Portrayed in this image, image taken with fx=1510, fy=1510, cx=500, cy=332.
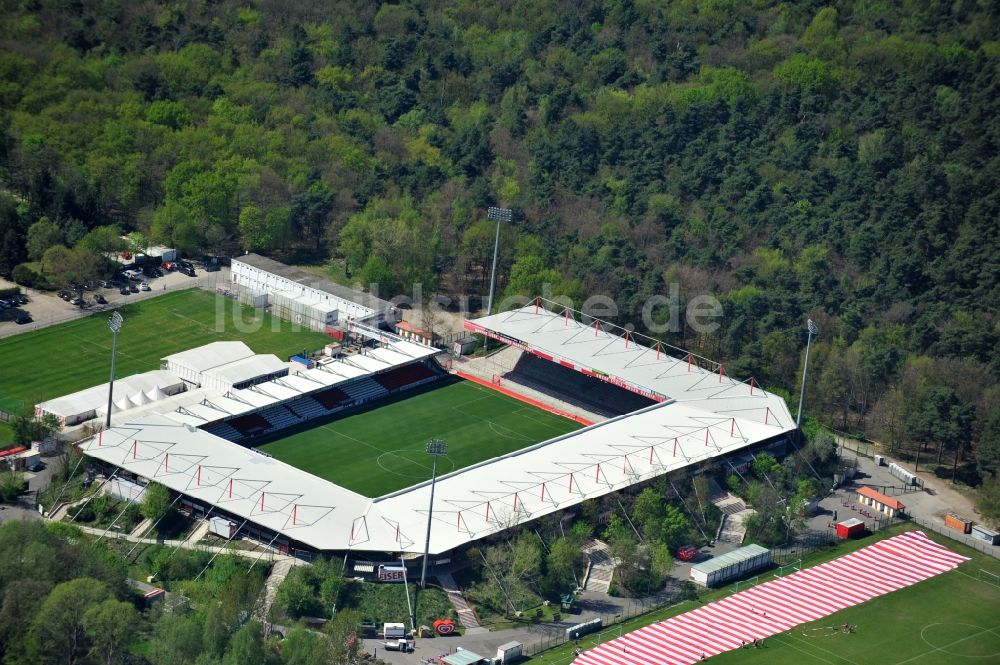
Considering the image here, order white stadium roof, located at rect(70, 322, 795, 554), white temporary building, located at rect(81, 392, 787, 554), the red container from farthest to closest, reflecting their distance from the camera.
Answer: the red container, white stadium roof, located at rect(70, 322, 795, 554), white temporary building, located at rect(81, 392, 787, 554)

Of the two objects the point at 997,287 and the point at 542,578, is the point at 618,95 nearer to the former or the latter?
Result: the point at 997,287

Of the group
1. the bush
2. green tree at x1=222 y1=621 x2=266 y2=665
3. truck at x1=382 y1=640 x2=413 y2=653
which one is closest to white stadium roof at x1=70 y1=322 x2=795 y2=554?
truck at x1=382 y1=640 x2=413 y2=653

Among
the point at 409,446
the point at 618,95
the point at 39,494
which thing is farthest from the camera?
the point at 618,95

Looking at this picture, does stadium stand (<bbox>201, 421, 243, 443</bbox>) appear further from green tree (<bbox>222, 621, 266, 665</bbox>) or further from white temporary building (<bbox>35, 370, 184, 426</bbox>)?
green tree (<bbox>222, 621, 266, 665</bbox>)

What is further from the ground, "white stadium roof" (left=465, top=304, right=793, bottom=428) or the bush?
"white stadium roof" (left=465, top=304, right=793, bottom=428)

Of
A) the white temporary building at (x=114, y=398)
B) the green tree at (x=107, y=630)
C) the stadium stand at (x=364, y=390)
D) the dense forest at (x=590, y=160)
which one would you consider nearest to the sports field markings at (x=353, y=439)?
the stadium stand at (x=364, y=390)

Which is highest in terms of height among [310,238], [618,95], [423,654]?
[618,95]

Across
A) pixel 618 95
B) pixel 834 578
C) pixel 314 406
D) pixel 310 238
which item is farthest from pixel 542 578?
pixel 618 95
